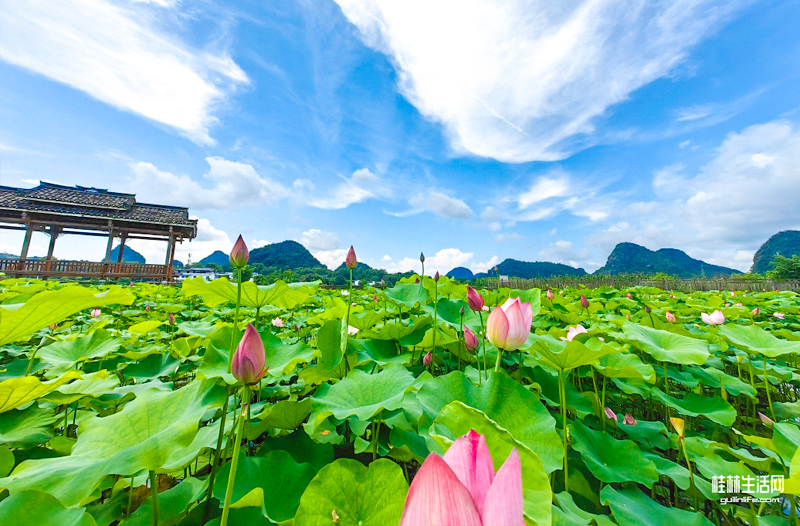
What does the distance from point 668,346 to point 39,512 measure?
1791 mm

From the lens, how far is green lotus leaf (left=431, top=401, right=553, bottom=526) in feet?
1.30

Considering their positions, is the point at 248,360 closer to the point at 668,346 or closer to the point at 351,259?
the point at 351,259

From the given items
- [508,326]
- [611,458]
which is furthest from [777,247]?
[508,326]

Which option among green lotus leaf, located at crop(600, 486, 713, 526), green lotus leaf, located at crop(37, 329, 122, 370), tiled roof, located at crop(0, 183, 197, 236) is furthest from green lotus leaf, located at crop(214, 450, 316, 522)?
tiled roof, located at crop(0, 183, 197, 236)

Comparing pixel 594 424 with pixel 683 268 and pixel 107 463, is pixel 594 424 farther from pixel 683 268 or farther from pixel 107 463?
pixel 683 268

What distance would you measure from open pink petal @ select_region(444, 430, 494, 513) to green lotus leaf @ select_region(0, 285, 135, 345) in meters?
0.81

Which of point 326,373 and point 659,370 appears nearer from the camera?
point 326,373

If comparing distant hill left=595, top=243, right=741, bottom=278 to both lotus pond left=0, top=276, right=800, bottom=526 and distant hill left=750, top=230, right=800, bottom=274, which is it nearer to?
distant hill left=750, top=230, right=800, bottom=274

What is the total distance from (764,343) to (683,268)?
6443 cm

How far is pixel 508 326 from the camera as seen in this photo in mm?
814

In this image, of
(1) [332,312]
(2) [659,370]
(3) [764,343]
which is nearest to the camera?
(3) [764,343]

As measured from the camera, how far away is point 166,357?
1426 mm

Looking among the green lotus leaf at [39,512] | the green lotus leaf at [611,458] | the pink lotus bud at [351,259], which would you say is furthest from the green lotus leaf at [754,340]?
the green lotus leaf at [39,512]

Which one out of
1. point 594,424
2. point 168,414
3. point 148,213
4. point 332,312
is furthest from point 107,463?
point 148,213
